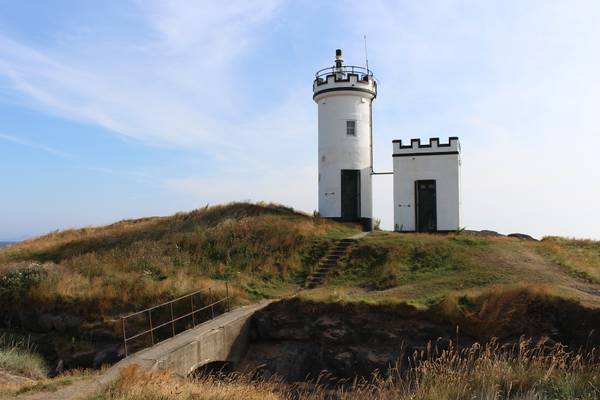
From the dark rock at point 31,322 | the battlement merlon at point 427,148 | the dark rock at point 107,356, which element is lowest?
the dark rock at point 107,356

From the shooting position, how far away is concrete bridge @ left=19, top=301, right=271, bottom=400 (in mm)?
9226

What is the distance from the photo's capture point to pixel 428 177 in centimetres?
2597

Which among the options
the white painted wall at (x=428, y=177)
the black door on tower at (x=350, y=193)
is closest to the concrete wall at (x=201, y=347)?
the black door on tower at (x=350, y=193)

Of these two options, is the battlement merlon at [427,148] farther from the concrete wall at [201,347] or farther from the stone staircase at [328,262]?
the concrete wall at [201,347]

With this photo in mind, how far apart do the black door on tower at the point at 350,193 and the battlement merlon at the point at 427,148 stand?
90.6 inches

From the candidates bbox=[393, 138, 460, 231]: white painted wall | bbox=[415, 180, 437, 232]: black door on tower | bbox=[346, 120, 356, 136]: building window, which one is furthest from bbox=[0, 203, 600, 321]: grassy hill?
bbox=[346, 120, 356, 136]: building window

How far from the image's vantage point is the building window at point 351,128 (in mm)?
27381

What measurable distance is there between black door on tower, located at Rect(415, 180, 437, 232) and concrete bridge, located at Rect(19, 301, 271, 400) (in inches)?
460

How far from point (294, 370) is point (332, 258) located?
6858mm

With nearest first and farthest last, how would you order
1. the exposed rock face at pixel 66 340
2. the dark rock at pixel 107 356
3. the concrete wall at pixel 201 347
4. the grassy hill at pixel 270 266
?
the concrete wall at pixel 201 347
the dark rock at pixel 107 356
the exposed rock face at pixel 66 340
the grassy hill at pixel 270 266

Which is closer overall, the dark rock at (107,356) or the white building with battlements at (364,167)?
the dark rock at (107,356)

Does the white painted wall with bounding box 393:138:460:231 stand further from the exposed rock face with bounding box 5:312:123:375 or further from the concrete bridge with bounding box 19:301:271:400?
the exposed rock face with bounding box 5:312:123:375

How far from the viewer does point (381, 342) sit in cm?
1438

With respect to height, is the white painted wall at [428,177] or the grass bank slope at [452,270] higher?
the white painted wall at [428,177]
